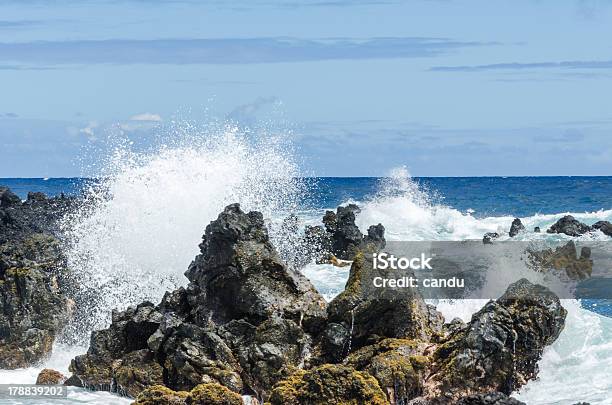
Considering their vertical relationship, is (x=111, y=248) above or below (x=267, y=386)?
above

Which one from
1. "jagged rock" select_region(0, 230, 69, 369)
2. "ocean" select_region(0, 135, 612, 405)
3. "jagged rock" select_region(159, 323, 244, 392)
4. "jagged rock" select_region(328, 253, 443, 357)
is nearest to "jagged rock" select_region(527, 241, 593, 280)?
"ocean" select_region(0, 135, 612, 405)

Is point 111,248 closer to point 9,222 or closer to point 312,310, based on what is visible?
point 9,222

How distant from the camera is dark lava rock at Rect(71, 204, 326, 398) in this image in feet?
55.1

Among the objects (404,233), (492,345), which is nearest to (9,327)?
(492,345)

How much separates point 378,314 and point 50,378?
5.71 meters

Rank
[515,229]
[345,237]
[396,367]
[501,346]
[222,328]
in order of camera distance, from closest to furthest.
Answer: [396,367]
[501,346]
[222,328]
[345,237]
[515,229]


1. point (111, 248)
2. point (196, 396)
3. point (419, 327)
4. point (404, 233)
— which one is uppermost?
point (404, 233)

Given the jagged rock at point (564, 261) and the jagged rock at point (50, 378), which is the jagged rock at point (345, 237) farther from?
the jagged rock at point (50, 378)

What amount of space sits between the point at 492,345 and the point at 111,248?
13.6m

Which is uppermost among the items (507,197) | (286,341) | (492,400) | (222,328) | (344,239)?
(507,197)

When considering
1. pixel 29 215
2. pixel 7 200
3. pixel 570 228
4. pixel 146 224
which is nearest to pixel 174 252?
pixel 146 224

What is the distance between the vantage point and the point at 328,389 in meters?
14.2

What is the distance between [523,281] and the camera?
57.6ft

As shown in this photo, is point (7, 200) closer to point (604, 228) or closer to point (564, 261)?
point (564, 261)
